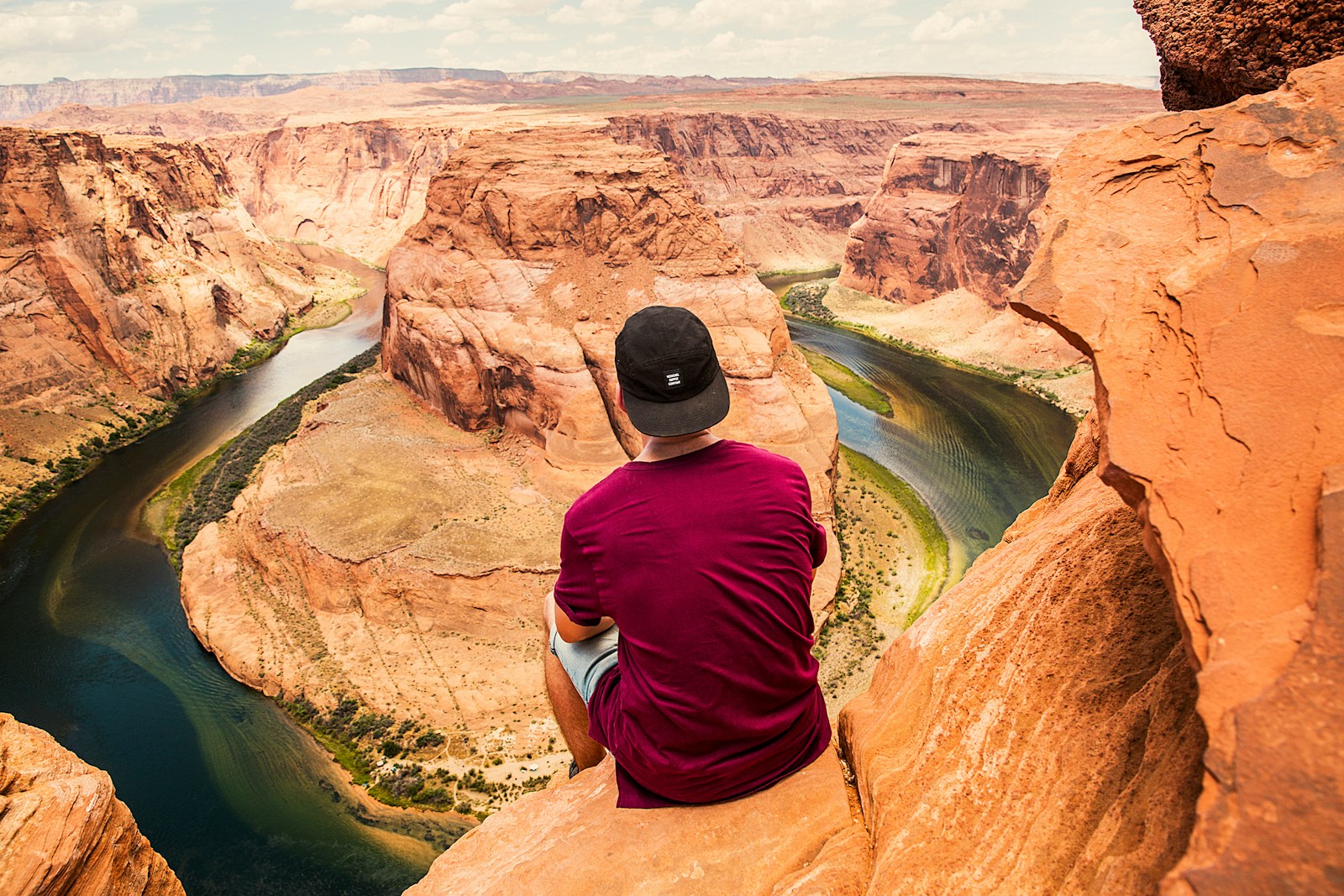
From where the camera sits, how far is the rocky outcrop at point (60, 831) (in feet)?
18.9

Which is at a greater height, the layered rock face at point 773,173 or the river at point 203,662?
the layered rock face at point 773,173

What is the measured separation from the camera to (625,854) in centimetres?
375

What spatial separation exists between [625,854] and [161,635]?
2330cm

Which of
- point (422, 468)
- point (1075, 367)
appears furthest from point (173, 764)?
point (1075, 367)

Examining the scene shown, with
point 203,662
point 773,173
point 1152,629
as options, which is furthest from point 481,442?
point 773,173

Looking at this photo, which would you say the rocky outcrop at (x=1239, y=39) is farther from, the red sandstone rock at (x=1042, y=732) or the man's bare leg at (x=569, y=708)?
the man's bare leg at (x=569, y=708)

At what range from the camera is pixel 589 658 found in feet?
14.6

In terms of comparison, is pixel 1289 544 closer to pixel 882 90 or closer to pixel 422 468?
pixel 422 468

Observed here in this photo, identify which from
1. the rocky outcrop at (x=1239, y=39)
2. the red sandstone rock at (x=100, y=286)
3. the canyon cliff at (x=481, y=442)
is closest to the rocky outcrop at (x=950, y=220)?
the canyon cliff at (x=481, y=442)

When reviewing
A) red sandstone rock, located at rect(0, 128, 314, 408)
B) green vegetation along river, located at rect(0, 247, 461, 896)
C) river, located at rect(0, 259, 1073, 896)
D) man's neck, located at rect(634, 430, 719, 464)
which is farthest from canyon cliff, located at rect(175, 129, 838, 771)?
red sandstone rock, located at rect(0, 128, 314, 408)

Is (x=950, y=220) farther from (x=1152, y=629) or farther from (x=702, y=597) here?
(x=702, y=597)

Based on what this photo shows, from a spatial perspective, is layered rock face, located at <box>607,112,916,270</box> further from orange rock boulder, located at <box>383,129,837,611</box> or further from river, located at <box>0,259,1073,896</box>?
orange rock boulder, located at <box>383,129,837,611</box>

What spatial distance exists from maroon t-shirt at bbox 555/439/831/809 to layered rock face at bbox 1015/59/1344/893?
4.74 ft

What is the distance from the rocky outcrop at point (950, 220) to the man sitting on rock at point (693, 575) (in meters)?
46.2
